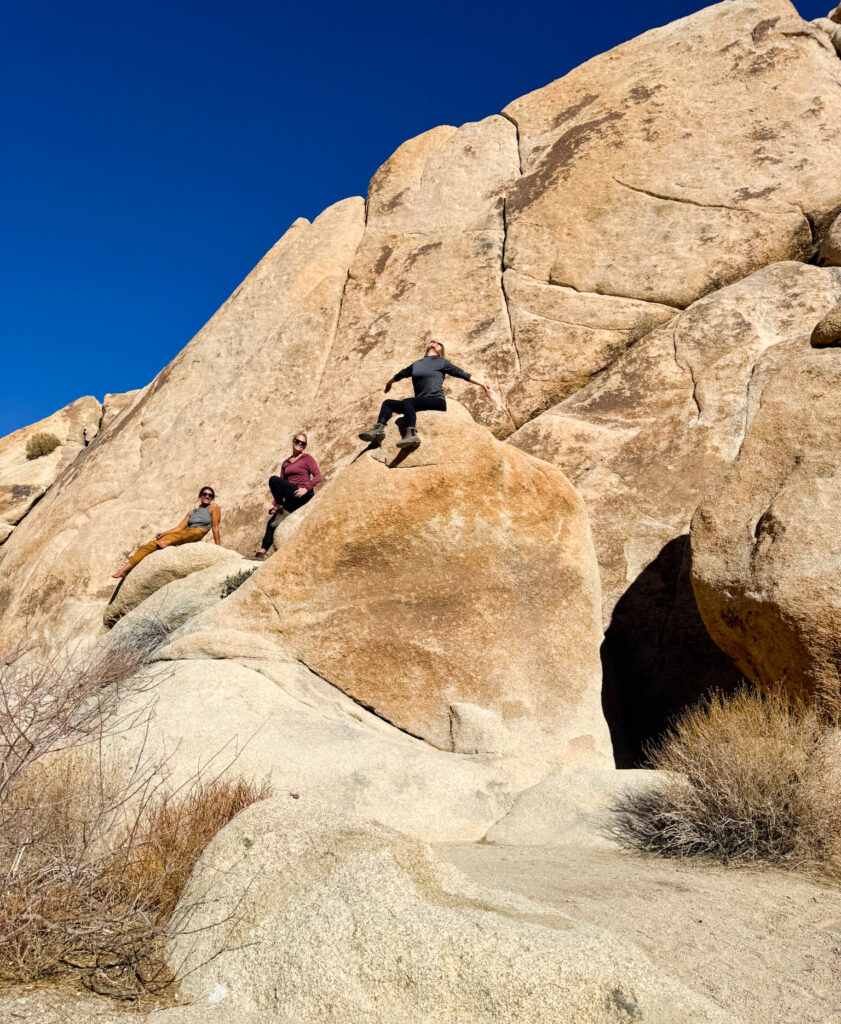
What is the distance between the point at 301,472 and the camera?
34.2ft

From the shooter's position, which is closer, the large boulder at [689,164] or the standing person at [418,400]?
the standing person at [418,400]

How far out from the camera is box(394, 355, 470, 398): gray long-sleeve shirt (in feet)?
26.7

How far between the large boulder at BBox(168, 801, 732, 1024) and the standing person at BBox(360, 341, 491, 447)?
4583mm

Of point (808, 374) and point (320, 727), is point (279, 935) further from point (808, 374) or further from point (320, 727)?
point (808, 374)

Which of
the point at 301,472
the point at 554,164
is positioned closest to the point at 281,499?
the point at 301,472

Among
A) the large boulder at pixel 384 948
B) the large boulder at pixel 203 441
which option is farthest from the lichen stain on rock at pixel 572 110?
the large boulder at pixel 384 948

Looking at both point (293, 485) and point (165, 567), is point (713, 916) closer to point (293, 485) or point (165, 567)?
point (293, 485)

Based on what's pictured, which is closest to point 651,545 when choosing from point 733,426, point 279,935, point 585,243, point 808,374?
point 733,426

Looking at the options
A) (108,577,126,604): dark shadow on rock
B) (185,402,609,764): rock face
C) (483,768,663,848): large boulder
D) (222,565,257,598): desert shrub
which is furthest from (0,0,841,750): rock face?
(483,768,663,848): large boulder

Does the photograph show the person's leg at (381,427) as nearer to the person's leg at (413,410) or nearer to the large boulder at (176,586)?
the person's leg at (413,410)

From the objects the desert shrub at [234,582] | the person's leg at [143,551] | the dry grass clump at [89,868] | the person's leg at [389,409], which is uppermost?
the person's leg at [389,409]

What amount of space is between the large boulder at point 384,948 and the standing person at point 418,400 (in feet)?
15.0

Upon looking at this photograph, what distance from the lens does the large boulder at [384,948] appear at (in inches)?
99.6

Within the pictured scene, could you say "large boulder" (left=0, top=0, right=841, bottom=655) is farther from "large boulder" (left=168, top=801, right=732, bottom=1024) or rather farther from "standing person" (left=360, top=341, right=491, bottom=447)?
"large boulder" (left=168, top=801, right=732, bottom=1024)
